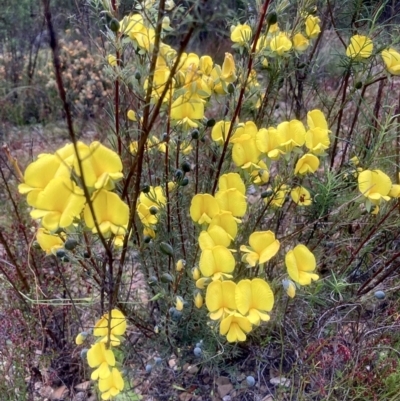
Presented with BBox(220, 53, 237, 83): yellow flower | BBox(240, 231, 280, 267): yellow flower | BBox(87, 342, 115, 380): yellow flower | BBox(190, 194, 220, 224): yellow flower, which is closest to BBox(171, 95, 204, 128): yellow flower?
BBox(220, 53, 237, 83): yellow flower

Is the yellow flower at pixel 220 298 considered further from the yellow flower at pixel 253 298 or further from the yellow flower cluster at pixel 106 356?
the yellow flower cluster at pixel 106 356

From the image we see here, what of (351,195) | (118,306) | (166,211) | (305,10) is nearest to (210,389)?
(118,306)

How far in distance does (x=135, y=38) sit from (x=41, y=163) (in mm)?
460

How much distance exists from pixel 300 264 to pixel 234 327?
237 mm

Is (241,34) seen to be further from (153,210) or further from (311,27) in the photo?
(153,210)

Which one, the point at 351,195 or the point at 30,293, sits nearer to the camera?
the point at 351,195

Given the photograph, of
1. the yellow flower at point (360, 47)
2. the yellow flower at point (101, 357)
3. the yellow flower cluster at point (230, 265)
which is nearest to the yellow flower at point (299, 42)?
the yellow flower at point (360, 47)

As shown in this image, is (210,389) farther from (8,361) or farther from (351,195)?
(351,195)

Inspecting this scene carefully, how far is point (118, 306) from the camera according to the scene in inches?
59.0

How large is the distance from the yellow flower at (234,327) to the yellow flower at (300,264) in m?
0.17

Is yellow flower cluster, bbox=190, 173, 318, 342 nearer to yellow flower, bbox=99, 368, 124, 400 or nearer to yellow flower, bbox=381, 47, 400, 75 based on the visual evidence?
yellow flower, bbox=99, 368, 124, 400

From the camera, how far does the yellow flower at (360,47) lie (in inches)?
65.2

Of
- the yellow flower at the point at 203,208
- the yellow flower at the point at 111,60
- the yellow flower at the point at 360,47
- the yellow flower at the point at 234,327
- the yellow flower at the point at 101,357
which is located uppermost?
the yellow flower at the point at 360,47

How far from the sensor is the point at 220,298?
1175 millimetres
